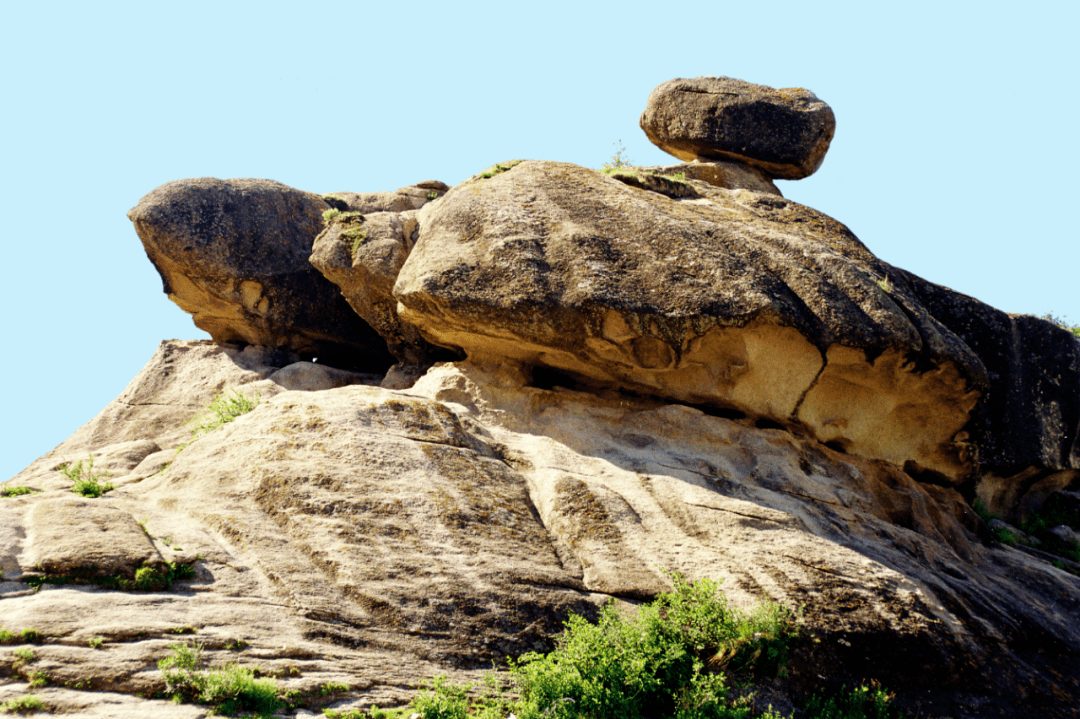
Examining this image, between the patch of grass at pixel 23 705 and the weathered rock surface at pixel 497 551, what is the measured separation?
0.48 ft

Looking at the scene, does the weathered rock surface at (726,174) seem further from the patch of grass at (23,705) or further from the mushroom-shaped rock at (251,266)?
the patch of grass at (23,705)

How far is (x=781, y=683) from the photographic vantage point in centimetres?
850

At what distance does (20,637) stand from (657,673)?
600 cm

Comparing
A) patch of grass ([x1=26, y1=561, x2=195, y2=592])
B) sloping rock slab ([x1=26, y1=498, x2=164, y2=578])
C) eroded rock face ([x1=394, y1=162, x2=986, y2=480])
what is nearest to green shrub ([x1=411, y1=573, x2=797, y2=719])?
patch of grass ([x1=26, y1=561, x2=195, y2=592])

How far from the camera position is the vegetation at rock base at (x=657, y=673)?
24.7 ft

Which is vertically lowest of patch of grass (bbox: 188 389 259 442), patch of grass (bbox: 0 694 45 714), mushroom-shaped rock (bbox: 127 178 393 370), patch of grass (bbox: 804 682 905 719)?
patch of grass (bbox: 0 694 45 714)

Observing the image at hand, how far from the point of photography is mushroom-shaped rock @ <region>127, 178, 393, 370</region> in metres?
15.8

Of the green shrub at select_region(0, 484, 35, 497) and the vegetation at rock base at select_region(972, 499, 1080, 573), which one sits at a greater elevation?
the vegetation at rock base at select_region(972, 499, 1080, 573)

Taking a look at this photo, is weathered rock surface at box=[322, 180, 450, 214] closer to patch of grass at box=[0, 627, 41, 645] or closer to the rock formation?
the rock formation

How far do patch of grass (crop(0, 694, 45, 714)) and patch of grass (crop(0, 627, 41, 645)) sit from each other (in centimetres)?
68

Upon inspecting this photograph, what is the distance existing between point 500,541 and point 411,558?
3.82ft

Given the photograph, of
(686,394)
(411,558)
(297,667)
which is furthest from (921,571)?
(297,667)

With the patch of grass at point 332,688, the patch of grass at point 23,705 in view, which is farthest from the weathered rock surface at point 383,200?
the patch of grass at point 23,705

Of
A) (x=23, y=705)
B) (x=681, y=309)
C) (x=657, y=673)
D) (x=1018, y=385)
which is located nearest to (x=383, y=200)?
(x=681, y=309)
